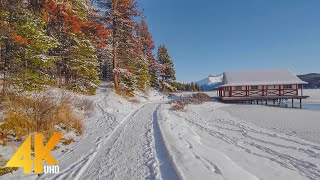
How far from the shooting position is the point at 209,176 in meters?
3.66

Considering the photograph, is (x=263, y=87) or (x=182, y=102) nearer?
(x=182, y=102)

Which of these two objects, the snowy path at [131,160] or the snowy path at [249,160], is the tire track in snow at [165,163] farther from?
the snowy path at [249,160]

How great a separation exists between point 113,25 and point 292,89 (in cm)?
3028

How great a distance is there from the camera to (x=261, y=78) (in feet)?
112

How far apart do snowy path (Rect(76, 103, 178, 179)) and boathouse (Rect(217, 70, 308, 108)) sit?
2835cm

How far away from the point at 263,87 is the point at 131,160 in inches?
1320

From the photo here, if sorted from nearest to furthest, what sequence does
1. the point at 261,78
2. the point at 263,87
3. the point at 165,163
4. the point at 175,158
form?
the point at 165,163 → the point at 175,158 → the point at 263,87 → the point at 261,78

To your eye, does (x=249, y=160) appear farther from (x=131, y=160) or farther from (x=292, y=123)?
(x=292, y=123)

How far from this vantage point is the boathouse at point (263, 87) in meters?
31.9

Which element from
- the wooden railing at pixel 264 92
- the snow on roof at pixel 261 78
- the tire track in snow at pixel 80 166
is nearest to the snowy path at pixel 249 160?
the tire track in snow at pixel 80 166

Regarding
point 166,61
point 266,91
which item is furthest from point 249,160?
point 166,61

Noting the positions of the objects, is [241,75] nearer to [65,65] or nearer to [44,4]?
[65,65]

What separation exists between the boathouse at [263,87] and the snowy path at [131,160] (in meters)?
28.4

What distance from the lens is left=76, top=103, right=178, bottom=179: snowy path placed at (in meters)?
3.96
